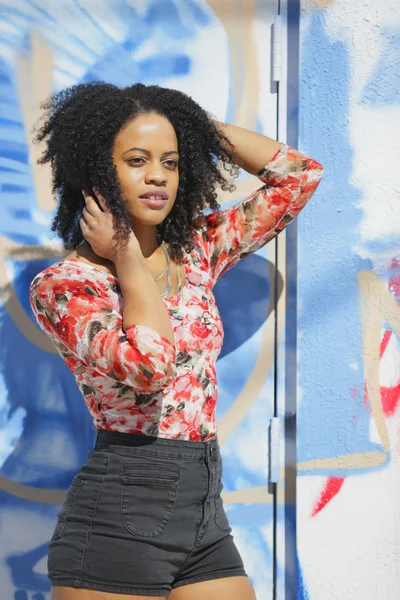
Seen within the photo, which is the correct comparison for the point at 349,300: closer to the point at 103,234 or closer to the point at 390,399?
the point at 390,399

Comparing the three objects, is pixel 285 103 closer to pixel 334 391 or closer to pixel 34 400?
pixel 334 391

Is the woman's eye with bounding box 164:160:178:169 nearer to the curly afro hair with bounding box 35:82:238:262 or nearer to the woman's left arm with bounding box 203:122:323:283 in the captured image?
the curly afro hair with bounding box 35:82:238:262

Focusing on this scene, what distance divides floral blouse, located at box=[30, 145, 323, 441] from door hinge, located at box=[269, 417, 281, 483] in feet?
2.25

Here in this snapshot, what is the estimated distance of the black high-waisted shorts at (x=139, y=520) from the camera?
2.01m

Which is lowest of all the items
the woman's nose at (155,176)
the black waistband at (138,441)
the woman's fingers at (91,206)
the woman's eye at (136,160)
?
the black waistband at (138,441)

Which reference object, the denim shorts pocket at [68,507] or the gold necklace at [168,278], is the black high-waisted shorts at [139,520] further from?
the gold necklace at [168,278]

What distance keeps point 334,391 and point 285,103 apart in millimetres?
1021

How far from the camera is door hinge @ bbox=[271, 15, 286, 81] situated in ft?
9.30

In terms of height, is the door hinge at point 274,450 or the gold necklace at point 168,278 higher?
the gold necklace at point 168,278

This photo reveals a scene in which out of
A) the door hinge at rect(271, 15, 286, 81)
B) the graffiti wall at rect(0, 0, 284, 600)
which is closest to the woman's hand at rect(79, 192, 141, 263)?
the graffiti wall at rect(0, 0, 284, 600)

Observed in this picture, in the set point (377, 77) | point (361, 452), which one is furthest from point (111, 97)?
point (361, 452)

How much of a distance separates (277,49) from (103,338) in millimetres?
1416

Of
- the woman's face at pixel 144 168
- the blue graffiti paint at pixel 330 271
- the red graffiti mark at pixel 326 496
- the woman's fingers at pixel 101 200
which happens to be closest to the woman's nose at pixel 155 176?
the woman's face at pixel 144 168

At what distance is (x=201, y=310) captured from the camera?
225cm
